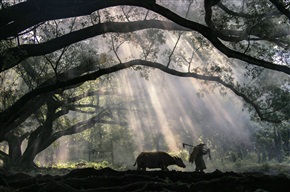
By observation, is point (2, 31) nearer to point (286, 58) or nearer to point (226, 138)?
point (286, 58)

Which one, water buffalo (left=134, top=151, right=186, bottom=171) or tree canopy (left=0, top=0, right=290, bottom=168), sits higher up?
tree canopy (left=0, top=0, right=290, bottom=168)

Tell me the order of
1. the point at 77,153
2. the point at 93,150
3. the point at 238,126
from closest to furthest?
1. the point at 238,126
2. the point at 93,150
3. the point at 77,153

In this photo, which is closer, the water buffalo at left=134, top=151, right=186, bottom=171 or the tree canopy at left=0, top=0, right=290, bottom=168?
the tree canopy at left=0, top=0, right=290, bottom=168

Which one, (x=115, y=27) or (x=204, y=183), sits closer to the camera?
(x=204, y=183)

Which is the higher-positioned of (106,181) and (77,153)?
(77,153)

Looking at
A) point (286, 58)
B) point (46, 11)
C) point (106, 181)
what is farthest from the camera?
point (286, 58)

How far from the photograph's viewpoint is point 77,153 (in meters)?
82.8

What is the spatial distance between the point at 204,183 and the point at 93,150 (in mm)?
46727

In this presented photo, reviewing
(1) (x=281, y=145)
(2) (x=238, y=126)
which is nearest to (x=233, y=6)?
(1) (x=281, y=145)

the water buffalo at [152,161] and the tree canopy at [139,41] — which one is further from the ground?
the tree canopy at [139,41]

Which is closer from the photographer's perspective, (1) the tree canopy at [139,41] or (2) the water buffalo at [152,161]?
(1) the tree canopy at [139,41]

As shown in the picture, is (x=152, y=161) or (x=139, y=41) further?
(x=139, y=41)

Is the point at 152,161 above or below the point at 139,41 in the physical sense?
below

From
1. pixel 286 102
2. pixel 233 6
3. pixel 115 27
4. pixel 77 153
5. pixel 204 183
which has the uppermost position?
pixel 77 153
